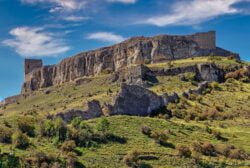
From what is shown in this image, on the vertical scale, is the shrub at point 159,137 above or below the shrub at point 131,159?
above

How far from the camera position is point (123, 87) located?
8631cm

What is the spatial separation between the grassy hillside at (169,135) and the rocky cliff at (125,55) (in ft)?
86.5

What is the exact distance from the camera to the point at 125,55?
137500 millimetres

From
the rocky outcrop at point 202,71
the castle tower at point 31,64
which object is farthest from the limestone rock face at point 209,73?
the castle tower at point 31,64

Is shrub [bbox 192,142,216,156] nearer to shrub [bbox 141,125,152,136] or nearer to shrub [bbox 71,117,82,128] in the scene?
shrub [bbox 141,125,152,136]

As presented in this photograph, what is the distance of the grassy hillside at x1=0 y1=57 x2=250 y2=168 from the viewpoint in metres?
65.4

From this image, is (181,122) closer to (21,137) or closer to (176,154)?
(176,154)

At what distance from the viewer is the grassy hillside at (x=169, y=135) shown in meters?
65.4

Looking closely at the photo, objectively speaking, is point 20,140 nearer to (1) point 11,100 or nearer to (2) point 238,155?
(2) point 238,155

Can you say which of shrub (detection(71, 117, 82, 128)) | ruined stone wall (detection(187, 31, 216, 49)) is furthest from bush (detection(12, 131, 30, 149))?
ruined stone wall (detection(187, 31, 216, 49))

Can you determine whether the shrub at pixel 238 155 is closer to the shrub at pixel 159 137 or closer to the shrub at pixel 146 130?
the shrub at pixel 159 137

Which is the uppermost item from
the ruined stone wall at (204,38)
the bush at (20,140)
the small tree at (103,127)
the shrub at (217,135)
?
the ruined stone wall at (204,38)

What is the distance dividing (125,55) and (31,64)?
41.5m

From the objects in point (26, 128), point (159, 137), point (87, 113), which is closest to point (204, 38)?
point (87, 113)
